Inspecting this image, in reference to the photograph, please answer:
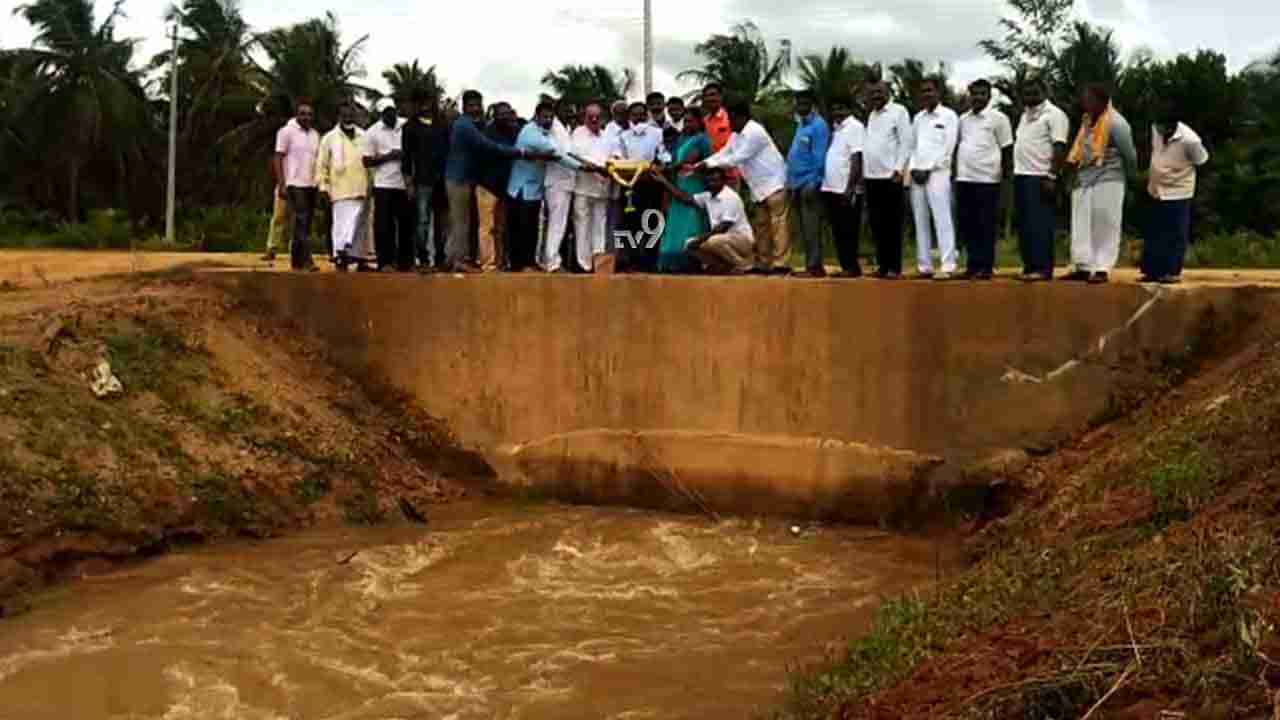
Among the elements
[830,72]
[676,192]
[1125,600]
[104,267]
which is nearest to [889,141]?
[676,192]

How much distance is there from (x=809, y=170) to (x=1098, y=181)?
88.4 inches

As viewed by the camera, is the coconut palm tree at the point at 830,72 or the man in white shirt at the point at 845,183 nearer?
the man in white shirt at the point at 845,183

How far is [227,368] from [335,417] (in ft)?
2.86

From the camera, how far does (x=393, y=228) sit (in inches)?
480

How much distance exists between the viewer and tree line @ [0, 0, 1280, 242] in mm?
26172

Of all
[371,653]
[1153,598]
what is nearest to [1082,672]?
[1153,598]

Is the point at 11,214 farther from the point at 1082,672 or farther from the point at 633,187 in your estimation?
the point at 1082,672

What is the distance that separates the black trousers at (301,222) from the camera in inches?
487

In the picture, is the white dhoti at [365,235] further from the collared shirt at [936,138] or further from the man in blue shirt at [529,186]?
the collared shirt at [936,138]

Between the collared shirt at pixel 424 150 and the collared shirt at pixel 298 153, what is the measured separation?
2.96ft

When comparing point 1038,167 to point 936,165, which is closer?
point 1038,167

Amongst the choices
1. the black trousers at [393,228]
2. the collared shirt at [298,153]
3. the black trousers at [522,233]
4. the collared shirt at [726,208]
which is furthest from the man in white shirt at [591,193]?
the collared shirt at [298,153]

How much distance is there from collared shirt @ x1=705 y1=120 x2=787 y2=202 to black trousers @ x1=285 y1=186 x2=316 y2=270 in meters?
3.46

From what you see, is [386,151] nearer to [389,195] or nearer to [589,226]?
[389,195]
